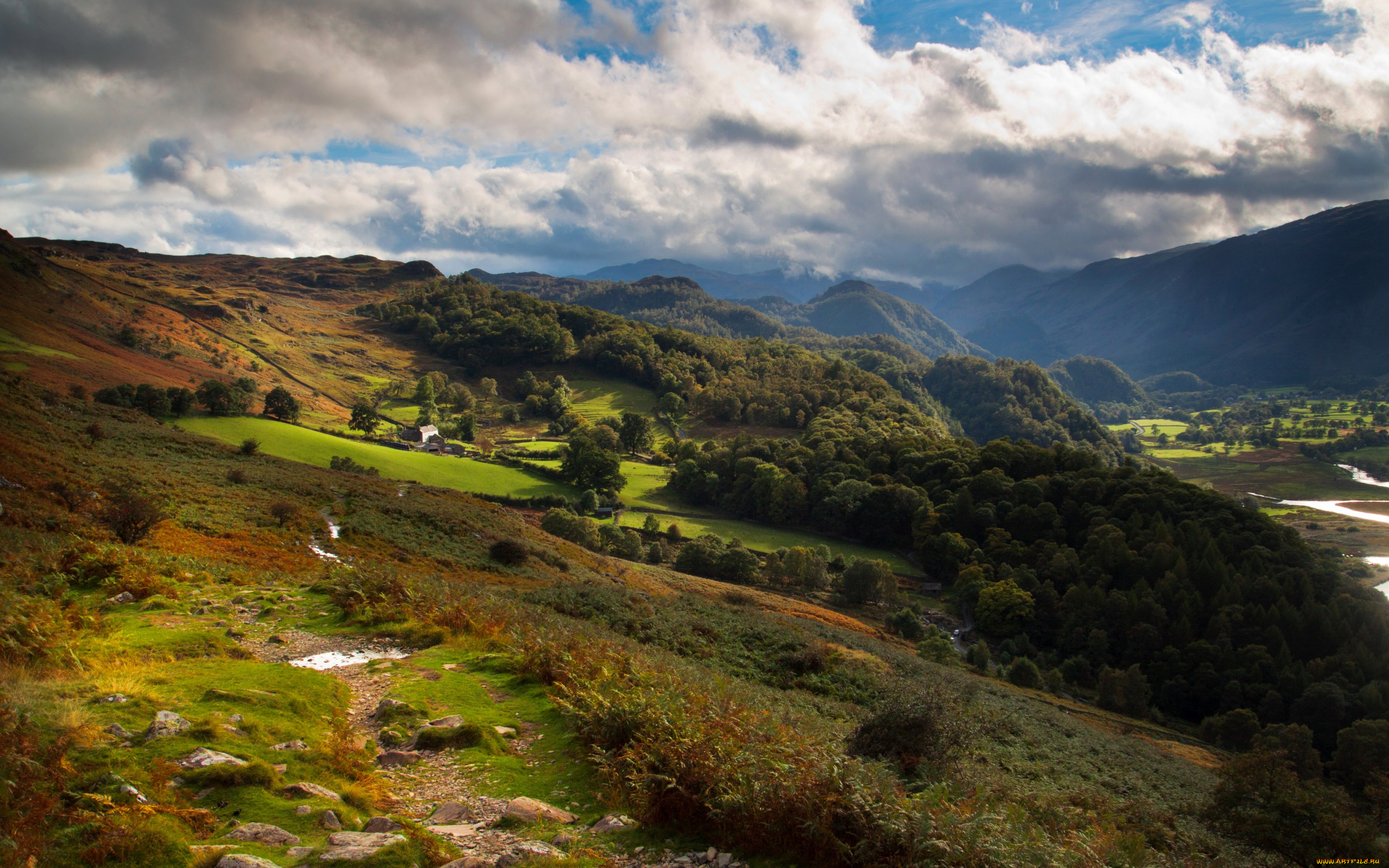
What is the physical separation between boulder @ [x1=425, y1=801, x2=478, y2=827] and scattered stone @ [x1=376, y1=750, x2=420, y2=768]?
1574 mm

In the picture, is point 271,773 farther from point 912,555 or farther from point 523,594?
point 912,555

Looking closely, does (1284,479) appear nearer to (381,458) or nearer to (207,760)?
(381,458)

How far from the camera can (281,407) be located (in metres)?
93.9

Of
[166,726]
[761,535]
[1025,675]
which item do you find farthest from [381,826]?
[761,535]

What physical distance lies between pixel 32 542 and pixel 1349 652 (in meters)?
85.8

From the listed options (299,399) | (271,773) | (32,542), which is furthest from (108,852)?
(299,399)

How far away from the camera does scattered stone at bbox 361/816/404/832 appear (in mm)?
6863

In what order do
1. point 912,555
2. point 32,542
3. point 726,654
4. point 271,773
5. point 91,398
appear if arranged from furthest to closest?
1. point 912,555
2. point 91,398
3. point 726,654
4. point 32,542
5. point 271,773

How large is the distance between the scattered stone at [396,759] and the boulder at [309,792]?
171 cm

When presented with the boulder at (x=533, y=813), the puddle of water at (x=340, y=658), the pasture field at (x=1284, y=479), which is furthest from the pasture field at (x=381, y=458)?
the pasture field at (x=1284, y=479)

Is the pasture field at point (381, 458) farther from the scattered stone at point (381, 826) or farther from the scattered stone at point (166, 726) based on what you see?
the scattered stone at point (381, 826)

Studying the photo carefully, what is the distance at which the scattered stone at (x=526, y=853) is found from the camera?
638cm

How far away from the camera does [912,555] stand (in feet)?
300

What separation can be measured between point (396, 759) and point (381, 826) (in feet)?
8.60
